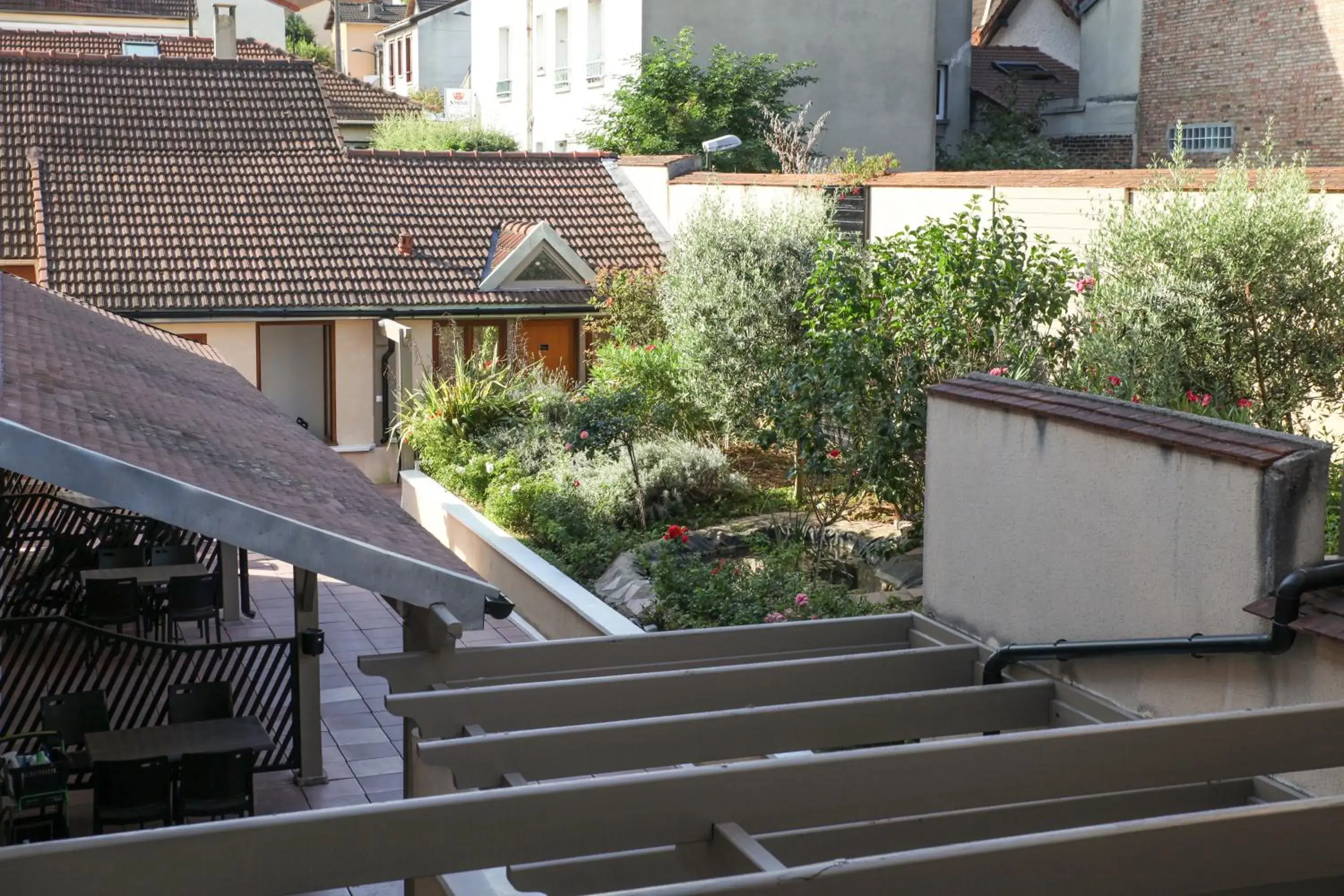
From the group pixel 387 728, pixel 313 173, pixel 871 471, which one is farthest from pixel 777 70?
pixel 387 728

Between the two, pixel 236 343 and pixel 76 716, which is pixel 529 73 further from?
pixel 76 716

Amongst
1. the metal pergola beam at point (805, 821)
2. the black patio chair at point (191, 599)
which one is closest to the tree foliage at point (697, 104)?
the black patio chair at point (191, 599)

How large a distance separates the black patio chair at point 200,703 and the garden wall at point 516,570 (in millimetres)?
2892

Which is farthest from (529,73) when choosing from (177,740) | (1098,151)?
(177,740)

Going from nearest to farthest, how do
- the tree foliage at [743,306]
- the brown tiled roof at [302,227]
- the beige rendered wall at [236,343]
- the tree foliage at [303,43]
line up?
the tree foliage at [743,306], the brown tiled roof at [302,227], the beige rendered wall at [236,343], the tree foliage at [303,43]

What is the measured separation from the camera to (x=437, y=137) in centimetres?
3347

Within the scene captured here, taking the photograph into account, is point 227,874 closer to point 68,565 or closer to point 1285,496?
point 1285,496

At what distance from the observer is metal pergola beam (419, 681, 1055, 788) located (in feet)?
16.1

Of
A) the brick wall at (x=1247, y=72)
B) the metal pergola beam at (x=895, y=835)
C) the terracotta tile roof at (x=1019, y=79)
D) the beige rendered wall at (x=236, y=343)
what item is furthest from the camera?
the terracotta tile roof at (x=1019, y=79)

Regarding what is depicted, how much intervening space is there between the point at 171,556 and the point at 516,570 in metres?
3.15

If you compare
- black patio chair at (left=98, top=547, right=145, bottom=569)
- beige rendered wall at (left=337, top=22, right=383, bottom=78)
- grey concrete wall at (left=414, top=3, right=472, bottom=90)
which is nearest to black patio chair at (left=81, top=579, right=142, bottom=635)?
black patio chair at (left=98, top=547, right=145, bottom=569)

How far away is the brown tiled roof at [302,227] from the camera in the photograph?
20188 mm

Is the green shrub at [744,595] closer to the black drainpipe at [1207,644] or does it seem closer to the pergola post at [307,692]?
the pergola post at [307,692]

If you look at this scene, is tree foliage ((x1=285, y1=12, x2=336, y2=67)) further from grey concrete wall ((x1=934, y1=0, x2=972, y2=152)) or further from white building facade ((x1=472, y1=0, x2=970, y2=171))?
grey concrete wall ((x1=934, y1=0, x2=972, y2=152))
